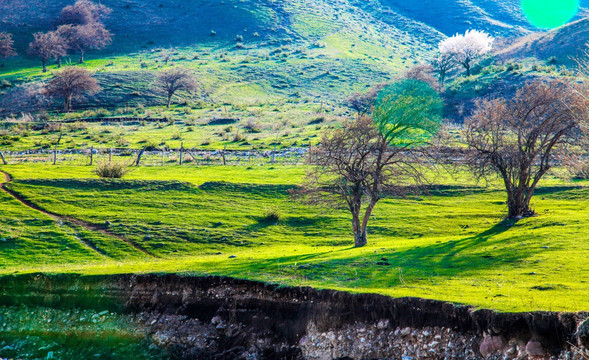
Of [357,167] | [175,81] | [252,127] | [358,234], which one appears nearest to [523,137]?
[357,167]

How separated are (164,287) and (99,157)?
134ft

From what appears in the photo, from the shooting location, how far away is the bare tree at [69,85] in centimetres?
10188

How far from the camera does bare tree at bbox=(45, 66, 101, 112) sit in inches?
4011

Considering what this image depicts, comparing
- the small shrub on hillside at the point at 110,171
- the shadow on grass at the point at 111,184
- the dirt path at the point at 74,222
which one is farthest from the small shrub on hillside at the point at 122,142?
the dirt path at the point at 74,222

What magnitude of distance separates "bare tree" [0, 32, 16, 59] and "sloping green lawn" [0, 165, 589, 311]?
102 meters

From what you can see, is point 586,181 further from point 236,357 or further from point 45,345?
point 45,345

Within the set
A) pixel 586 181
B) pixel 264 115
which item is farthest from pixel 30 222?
pixel 264 115

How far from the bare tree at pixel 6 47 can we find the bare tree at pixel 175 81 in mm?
51564

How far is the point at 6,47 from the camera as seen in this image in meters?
136

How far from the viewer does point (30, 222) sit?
37.5m

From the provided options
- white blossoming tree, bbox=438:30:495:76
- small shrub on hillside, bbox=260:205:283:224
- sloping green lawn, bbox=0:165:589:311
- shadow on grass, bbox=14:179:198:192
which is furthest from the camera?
white blossoming tree, bbox=438:30:495:76

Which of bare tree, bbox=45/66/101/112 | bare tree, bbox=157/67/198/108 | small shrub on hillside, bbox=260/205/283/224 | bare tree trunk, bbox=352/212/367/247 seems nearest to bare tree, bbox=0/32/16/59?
bare tree, bbox=45/66/101/112

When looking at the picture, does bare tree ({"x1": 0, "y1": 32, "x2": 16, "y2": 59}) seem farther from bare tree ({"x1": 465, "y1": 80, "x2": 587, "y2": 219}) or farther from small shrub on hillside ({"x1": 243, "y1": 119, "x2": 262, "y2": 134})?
bare tree ({"x1": 465, "y1": 80, "x2": 587, "y2": 219})

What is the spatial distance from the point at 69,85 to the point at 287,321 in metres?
93.2
